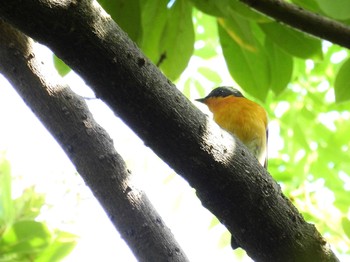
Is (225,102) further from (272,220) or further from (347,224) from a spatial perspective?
(272,220)

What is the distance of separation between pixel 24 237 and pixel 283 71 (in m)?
1.29

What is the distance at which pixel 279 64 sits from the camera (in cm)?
256

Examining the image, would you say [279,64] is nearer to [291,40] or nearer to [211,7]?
[291,40]

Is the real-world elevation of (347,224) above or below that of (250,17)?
below

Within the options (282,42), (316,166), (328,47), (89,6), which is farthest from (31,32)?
(328,47)

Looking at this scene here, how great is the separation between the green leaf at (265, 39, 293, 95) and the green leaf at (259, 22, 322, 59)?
0.08m

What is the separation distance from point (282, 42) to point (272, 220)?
3.39ft

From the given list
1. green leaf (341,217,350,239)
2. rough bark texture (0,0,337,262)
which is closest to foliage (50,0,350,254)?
green leaf (341,217,350,239)

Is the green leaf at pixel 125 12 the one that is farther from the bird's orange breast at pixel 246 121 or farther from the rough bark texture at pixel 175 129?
the bird's orange breast at pixel 246 121

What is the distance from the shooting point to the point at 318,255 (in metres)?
1.68

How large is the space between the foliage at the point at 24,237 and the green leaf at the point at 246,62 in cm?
101

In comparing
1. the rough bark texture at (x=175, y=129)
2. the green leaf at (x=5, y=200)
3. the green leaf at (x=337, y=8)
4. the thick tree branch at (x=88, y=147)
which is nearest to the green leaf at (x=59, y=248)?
the green leaf at (x=5, y=200)

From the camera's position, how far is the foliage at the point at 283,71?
2314mm

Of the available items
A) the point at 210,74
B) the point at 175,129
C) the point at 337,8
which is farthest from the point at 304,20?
the point at 210,74
